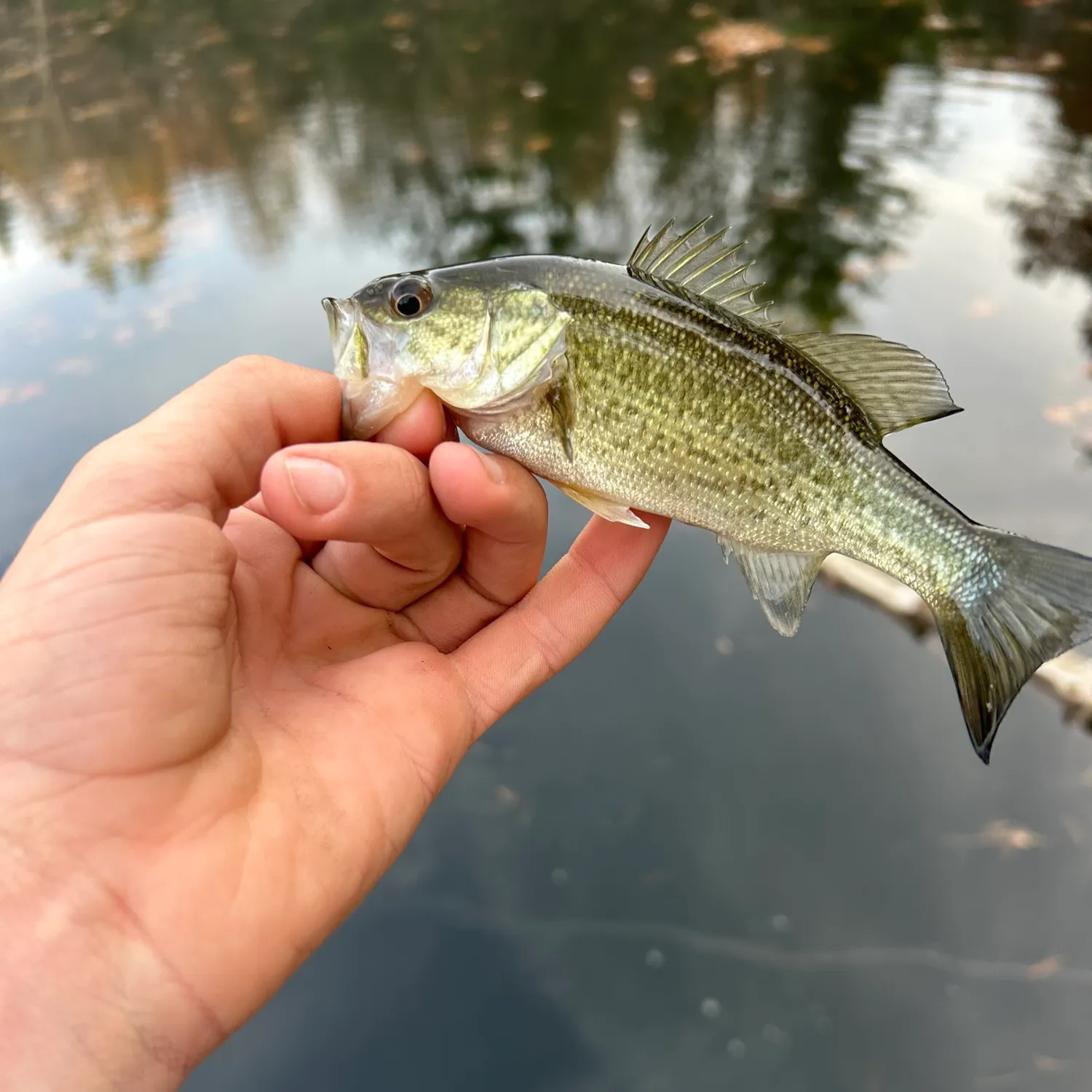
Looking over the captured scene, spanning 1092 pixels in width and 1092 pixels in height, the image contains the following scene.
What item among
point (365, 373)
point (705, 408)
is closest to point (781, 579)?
point (705, 408)

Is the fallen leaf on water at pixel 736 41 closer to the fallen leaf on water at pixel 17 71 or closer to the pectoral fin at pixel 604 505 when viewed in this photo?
the pectoral fin at pixel 604 505

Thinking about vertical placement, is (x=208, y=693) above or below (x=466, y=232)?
above

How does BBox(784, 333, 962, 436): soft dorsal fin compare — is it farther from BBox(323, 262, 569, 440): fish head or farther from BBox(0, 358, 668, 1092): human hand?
BBox(0, 358, 668, 1092): human hand

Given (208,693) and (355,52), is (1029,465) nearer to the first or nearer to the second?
(208,693)

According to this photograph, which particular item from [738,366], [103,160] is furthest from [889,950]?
[103,160]

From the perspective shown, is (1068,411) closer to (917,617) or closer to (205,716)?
(917,617)

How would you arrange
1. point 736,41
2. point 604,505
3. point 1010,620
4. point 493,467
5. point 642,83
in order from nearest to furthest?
point 493,467
point 1010,620
point 604,505
point 642,83
point 736,41

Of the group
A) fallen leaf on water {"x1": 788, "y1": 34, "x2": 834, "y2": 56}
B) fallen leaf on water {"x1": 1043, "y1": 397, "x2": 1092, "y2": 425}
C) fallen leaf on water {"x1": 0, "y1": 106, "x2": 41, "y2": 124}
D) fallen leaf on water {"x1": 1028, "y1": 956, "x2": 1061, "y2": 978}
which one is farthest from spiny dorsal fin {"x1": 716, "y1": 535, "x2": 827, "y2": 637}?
fallen leaf on water {"x1": 0, "y1": 106, "x2": 41, "y2": 124}
